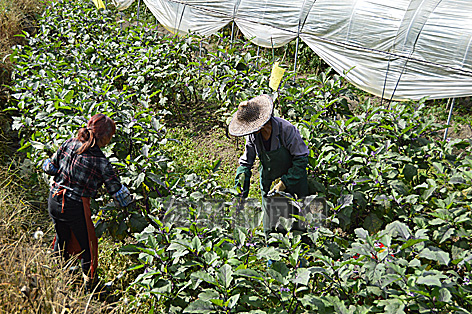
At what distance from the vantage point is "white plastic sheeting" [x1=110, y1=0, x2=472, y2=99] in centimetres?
512

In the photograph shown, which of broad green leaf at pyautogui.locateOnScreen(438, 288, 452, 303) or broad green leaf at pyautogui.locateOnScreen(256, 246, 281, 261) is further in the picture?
broad green leaf at pyautogui.locateOnScreen(256, 246, 281, 261)

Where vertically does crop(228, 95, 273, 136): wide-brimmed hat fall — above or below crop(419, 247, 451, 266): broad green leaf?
above

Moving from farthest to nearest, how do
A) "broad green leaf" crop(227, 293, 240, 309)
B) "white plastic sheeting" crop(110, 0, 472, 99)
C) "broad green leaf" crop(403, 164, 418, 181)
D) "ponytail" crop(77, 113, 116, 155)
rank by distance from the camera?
1. "white plastic sheeting" crop(110, 0, 472, 99)
2. "broad green leaf" crop(403, 164, 418, 181)
3. "ponytail" crop(77, 113, 116, 155)
4. "broad green leaf" crop(227, 293, 240, 309)

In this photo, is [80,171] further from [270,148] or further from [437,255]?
[437,255]

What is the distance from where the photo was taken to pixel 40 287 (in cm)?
221

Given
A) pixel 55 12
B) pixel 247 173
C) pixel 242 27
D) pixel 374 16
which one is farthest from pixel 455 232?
pixel 55 12

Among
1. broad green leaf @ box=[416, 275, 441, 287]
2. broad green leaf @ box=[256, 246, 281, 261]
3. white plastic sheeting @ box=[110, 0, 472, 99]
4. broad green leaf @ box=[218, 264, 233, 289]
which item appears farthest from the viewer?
white plastic sheeting @ box=[110, 0, 472, 99]

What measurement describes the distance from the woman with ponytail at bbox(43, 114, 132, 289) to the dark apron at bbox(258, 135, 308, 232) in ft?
3.31

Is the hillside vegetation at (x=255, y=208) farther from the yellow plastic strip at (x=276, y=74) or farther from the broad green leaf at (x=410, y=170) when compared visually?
the yellow plastic strip at (x=276, y=74)

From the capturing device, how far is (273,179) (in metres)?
3.14

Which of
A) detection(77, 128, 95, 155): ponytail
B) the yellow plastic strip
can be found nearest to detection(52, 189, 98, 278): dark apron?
detection(77, 128, 95, 155): ponytail

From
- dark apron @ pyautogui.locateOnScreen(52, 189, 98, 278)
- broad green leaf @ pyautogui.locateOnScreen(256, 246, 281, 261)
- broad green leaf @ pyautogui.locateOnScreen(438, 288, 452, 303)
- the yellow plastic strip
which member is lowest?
dark apron @ pyautogui.locateOnScreen(52, 189, 98, 278)

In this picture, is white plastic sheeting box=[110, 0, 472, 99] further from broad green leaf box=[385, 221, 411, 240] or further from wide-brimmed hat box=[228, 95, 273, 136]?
broad green leaf box=[385, 221, 411, 240]

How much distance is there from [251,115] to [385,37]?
360cm
